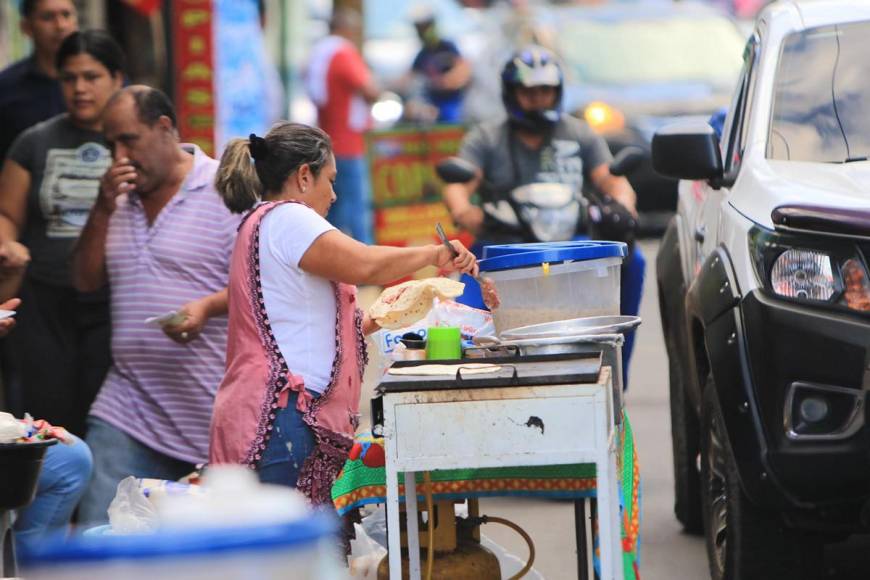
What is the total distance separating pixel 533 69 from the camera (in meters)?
8.60

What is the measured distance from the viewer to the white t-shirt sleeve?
16.3 ft

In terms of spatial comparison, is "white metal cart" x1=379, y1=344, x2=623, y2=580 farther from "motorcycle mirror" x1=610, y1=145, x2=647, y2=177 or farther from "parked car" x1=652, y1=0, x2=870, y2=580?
"motorcycle mirror" x1=610, y1=145, x2=647, y2=177

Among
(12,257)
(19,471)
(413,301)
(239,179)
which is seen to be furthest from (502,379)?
(12,257)

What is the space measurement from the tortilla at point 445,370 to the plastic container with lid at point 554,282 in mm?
532

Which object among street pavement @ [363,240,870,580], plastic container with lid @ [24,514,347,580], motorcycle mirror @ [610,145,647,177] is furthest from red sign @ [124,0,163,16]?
plastic container with lid @ [24,514,347,580]

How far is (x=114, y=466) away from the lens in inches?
Result: 235

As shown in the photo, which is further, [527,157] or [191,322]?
[527,157]

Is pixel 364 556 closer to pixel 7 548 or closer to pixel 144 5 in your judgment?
pixel 7 548

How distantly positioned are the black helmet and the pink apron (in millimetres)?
3529

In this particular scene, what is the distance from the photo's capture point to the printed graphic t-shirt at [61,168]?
6680 millimetres

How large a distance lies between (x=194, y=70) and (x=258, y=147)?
25.3 feet

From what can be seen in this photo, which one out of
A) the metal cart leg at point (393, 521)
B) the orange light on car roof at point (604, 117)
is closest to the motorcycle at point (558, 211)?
the metal cart leg at point (393, 521)

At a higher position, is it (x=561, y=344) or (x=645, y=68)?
(x=645, y=68)

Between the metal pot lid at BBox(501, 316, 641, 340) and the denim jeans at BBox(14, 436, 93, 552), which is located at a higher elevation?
the metal pot lid at BBox(501, 316, 641, 340)
